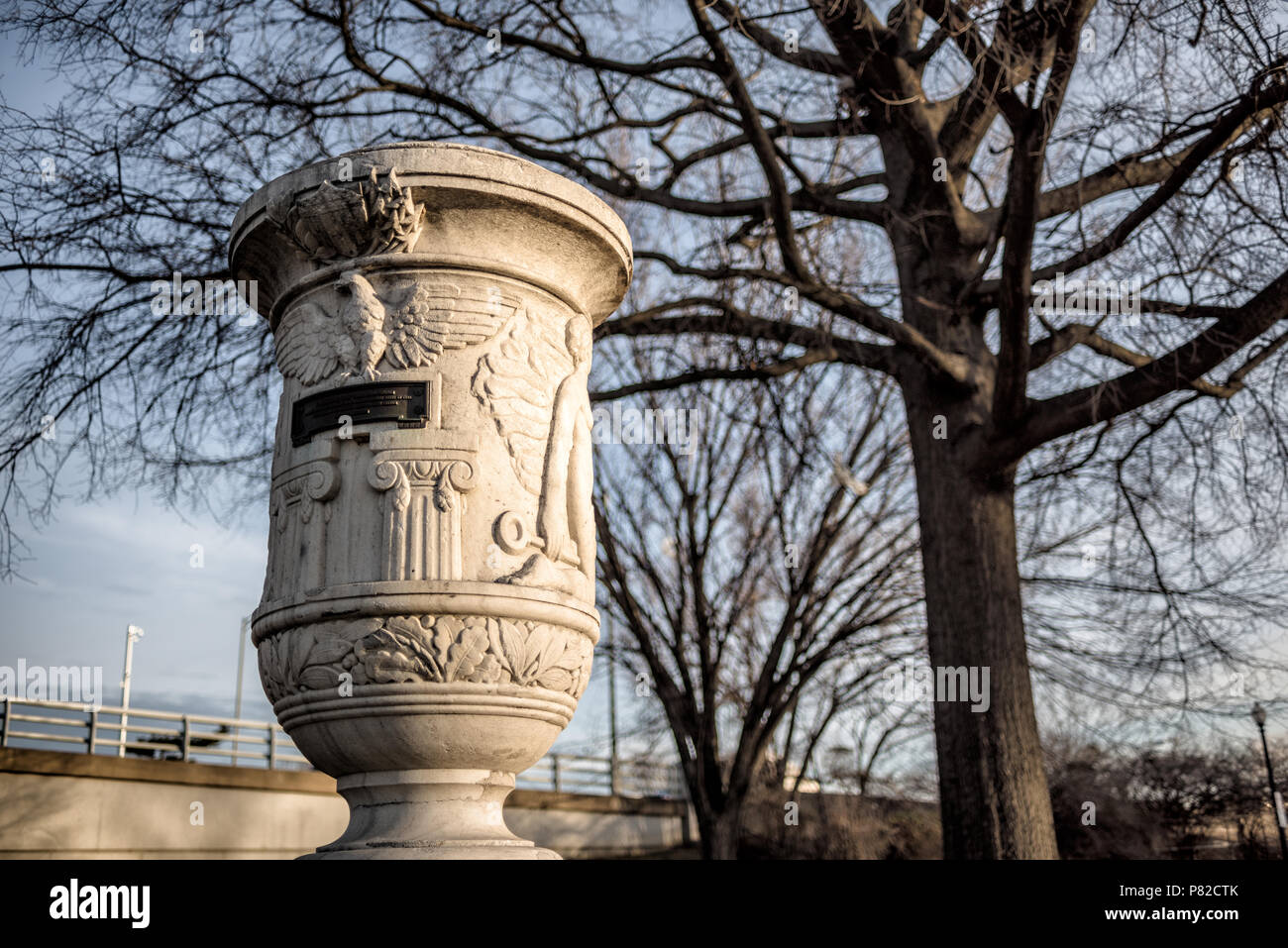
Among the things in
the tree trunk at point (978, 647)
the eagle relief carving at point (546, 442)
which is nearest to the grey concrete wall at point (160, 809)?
the tree trunk at point (978, 647)

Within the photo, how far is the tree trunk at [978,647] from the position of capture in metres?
7.31

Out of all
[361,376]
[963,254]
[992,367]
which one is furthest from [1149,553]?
[361,376]

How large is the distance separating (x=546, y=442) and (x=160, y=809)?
12.4 m

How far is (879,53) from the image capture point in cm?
830

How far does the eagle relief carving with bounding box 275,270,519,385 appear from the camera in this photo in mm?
4746

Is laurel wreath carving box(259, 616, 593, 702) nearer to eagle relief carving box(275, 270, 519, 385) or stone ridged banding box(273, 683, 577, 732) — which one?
stone ridged banding box(273, 683, 577, 732)

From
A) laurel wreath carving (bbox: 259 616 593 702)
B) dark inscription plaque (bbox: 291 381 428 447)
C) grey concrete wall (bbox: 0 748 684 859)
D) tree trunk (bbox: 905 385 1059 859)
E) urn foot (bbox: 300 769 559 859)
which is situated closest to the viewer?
urn foot (bbox: 300 769 559 859)

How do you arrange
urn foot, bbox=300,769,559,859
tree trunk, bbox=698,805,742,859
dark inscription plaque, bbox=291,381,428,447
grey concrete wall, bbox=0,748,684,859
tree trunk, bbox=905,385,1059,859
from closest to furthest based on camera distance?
urn foot, bbox=300,769,559,859, dark inscription plaque, bbox=291,381,428,447, tree trunk, bbox=905,385,1059,859, tree trunk, bbox=698,805,742,859, grey concrete wall, bbox=0,748,684,859

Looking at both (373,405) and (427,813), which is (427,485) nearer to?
(373,405)

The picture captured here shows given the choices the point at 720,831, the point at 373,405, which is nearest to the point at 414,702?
the point at 373,405

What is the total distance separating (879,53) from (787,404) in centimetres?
543

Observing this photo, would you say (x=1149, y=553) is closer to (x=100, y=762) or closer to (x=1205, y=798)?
(x=1205, y=798)

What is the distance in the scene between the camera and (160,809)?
14.8m

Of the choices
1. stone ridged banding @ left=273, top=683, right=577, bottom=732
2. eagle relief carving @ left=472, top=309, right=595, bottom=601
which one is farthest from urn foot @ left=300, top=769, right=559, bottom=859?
eagle relief carving @ left=472, top=309, right=595, bottom=601
